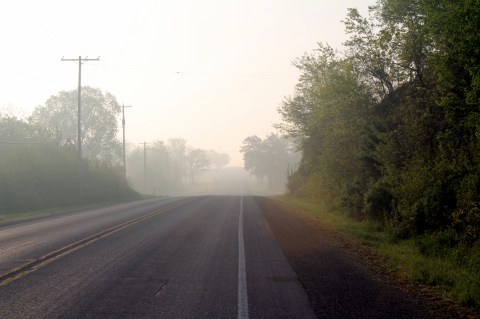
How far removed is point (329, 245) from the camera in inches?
535

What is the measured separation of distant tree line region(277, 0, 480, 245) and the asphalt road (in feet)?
15.2

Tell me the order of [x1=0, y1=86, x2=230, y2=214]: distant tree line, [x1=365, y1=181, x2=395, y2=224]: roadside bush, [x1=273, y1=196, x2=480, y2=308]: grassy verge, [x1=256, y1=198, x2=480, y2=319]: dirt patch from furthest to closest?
[x1=0, y1=86, x2=230, y2=214]: distant tree line < [x1=365, y1=181, x2=395, y2=224]: roadside bush < [x1=273, y1=196, x2=480, y2=308]: grassy verge < [x1=256, y1=198, x2=480, y2=319]: dirt patch

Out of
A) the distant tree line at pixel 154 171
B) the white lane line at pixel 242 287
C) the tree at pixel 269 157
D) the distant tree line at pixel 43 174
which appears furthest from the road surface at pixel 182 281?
the tree at pixel 269 157

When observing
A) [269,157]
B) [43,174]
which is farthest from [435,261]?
[269,157]

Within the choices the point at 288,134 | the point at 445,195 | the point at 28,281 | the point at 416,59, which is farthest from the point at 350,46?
the point at 288,134

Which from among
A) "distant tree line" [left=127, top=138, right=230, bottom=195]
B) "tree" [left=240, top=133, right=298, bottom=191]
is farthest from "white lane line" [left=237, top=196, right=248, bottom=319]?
"tree" [left=240, top=133, right=298, bottom=191]

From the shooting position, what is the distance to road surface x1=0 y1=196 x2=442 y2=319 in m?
6.71

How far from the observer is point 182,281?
27.9ft

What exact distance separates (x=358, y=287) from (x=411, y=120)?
9304 mm

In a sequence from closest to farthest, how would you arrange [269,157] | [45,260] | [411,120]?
[45,260] → [411,120] → [269,157]

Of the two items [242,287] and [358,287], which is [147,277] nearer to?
[242,287]

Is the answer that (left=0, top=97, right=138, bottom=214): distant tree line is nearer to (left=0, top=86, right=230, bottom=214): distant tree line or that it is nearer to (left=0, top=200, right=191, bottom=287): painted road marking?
(left=0, top=86, right=230, bottom=214): distant tree line

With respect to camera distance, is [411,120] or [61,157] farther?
[61,157]

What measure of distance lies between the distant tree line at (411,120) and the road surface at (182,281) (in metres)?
3.36
